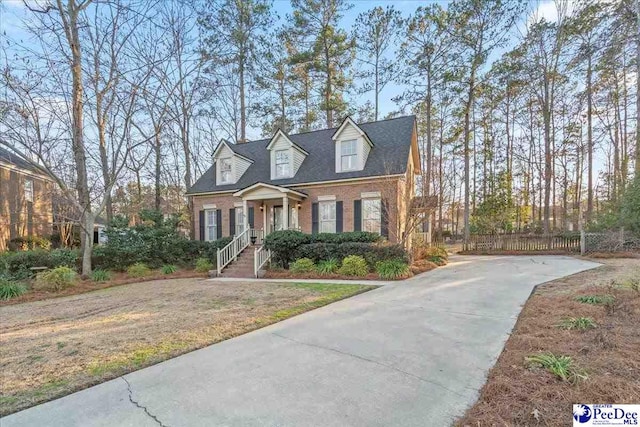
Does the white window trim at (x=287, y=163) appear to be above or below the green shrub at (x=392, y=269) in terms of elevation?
above

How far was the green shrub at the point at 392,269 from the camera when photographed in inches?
398

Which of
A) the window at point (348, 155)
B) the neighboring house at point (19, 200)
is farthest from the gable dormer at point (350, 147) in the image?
the neighboring house at point (19, 200)

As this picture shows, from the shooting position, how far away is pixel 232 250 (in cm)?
1381

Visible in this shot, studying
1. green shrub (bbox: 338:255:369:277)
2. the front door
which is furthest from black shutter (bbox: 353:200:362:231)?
the front door

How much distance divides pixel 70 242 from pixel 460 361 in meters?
27.0

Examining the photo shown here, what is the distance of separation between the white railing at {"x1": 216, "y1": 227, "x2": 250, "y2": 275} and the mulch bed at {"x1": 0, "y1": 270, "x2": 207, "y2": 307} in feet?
2.87

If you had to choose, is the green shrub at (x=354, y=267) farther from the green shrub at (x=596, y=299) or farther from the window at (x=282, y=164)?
the window at (x=282, y=164)

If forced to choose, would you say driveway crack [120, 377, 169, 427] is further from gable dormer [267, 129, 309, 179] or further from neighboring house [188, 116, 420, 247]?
gable dormer [267, 129, 309, 179]

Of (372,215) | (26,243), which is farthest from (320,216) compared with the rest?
(26,243)

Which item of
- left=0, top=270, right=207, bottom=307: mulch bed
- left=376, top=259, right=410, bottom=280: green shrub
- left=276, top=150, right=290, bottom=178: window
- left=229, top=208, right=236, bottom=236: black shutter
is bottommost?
left=0, top=270, right=207, bottom=307: mulch bed

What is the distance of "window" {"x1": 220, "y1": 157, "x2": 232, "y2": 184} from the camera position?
1711cm

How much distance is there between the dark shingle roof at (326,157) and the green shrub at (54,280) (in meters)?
8.09

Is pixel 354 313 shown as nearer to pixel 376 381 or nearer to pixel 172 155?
pixel 376 381

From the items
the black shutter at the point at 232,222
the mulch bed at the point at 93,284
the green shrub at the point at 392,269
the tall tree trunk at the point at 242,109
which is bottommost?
the mulch bed at the point at 93,284
